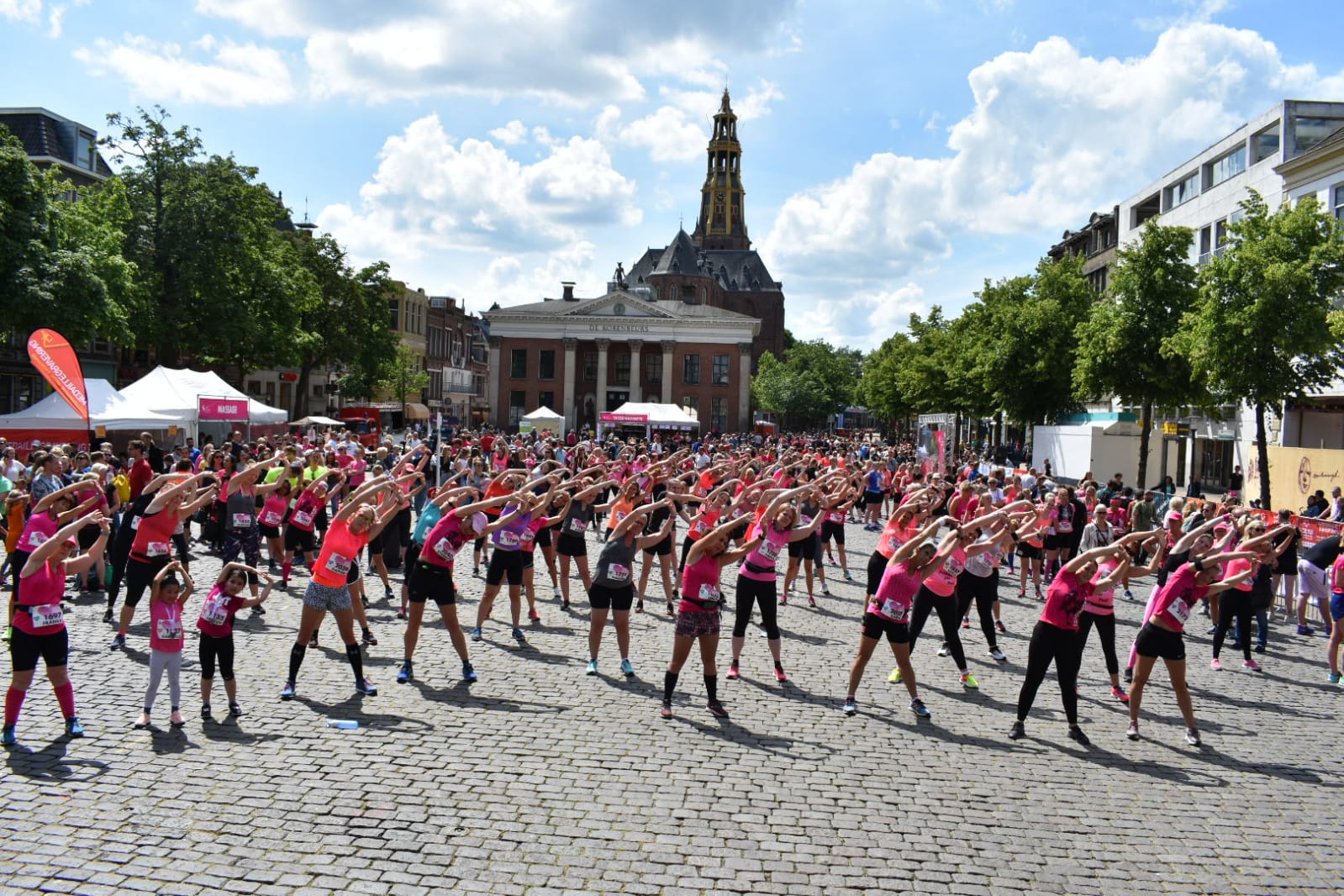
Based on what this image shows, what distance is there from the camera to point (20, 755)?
7141 mm

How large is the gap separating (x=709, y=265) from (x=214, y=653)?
393ft

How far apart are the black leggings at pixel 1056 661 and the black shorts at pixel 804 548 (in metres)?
5.35

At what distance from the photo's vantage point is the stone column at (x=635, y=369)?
8588cm

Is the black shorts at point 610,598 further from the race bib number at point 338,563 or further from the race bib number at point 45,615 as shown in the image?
the race bib number at point 45,615

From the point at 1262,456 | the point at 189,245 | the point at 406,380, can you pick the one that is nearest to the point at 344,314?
the point at 189,245

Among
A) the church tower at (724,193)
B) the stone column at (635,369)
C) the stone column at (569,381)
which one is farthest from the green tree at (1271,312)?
the church tower at (724,193)

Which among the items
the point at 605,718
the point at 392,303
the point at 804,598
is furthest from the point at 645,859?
the point at 392,303

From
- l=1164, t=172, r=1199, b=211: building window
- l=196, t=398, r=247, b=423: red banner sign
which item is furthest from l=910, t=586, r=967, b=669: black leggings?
A: l=1164, t=172, r=1199, b=211: building window

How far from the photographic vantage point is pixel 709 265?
125 metres

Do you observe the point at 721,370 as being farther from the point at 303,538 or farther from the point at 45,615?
the point at 45,615

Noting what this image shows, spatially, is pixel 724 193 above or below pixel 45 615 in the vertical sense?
above

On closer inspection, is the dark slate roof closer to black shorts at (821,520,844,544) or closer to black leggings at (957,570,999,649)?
black shorts at (821,520,844,544)

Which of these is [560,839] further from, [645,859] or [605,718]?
[605,718]

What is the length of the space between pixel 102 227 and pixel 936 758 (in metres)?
35.9
